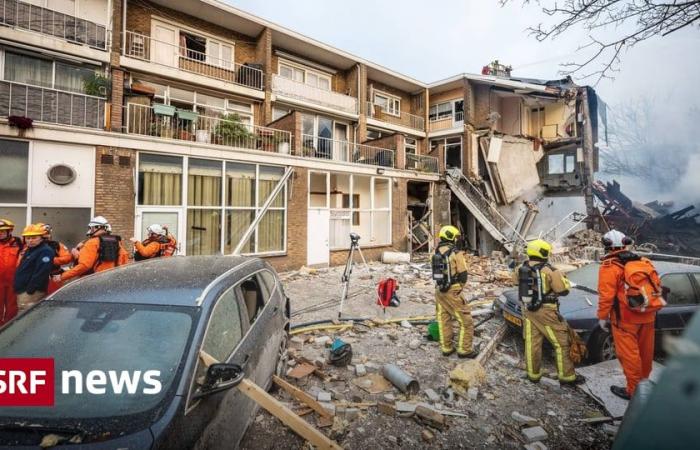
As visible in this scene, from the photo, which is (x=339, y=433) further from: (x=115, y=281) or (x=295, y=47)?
(x=295, y=47)

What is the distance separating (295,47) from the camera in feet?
46.1

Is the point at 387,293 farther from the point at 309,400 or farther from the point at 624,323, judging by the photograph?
the point at 624,323

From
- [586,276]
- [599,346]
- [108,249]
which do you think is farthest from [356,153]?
[599,346]

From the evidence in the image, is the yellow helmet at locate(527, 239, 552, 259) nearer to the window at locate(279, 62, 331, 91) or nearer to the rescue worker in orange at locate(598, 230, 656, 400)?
the rescue worker in orange at locate(598, 230, 656, 400)

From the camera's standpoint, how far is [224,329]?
2.50 metres

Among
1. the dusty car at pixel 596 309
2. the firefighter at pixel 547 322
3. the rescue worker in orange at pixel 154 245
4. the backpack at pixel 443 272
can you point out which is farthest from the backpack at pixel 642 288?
the rescue worker in orange at pixel 154 245

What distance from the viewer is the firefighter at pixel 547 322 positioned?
3896mm

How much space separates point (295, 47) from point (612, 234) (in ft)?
46.6

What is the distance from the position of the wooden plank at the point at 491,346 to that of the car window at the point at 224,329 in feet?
11.0

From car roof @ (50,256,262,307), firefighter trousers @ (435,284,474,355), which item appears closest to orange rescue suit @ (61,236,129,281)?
car roof @ (50,256,262,307)

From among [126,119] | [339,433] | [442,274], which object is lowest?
[339,433]

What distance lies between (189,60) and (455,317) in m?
12.5

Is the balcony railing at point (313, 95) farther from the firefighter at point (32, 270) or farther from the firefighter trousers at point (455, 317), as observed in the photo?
the firefighter trousers at point (455, 317)

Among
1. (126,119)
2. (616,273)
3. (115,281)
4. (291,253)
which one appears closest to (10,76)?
(126,119)
